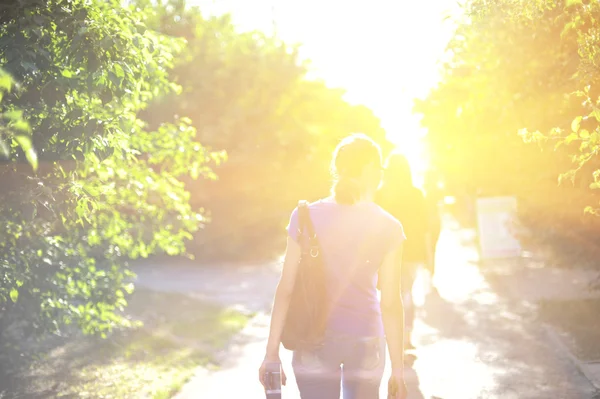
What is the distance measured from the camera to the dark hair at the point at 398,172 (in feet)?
27.8

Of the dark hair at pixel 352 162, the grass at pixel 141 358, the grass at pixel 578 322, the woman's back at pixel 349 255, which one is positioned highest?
the dark hair at pixel 352 162

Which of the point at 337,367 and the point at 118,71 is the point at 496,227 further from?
the point at 337,367

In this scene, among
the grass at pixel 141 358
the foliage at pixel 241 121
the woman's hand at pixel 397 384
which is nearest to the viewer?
the woman's hand at pixel 397 384

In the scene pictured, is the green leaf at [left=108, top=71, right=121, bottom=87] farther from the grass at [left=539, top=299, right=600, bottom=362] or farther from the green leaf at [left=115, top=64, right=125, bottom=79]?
A: the grass at [left=539, top=299, right=600, bottom=362]

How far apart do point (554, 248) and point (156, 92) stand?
787 cm

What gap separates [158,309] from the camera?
1397cm

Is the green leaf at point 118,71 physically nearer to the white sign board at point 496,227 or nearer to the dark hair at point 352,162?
the dark hair at point 352,162

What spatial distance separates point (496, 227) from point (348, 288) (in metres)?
16.2

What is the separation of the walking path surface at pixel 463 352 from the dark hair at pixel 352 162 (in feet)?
13.1

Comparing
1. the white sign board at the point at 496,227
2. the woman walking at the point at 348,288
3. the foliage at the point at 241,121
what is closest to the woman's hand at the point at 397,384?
the woman walking at the point at 348,288

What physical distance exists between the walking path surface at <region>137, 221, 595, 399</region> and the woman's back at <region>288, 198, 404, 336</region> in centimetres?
384

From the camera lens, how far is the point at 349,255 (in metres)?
3.75

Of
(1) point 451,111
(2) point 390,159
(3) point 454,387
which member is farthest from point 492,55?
(1) point 451,111

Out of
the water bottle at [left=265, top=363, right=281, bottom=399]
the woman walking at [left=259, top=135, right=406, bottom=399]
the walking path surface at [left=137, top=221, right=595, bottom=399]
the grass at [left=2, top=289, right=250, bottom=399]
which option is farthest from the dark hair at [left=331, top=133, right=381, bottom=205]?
the grass at [left=2, top=289, right=250, bottom=399]
